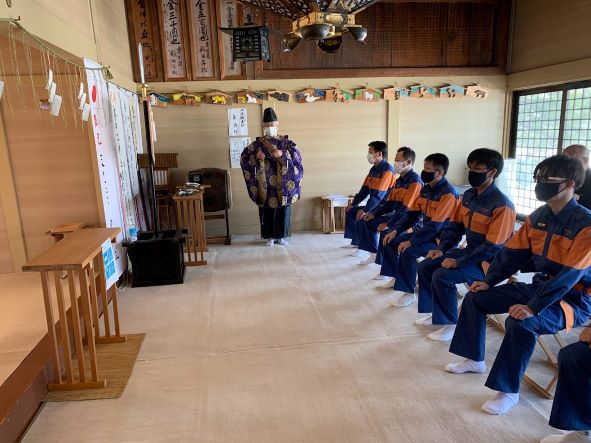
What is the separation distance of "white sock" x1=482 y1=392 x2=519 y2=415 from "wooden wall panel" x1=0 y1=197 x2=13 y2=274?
13.9 feet

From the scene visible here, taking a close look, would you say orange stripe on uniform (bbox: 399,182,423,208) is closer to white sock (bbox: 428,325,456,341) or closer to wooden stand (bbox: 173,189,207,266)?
white sock (bbox: 428,325,456,341)

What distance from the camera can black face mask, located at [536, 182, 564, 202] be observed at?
2.07 metres

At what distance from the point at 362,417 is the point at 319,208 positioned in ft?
13.9

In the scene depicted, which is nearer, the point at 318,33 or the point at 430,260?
the point at 318,33

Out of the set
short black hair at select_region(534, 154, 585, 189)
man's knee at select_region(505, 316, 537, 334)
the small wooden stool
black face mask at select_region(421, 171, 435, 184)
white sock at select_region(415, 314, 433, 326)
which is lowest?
white sock at select_region(415, 314, 433, 326)

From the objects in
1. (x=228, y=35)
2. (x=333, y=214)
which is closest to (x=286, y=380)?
(x=333, y=214)

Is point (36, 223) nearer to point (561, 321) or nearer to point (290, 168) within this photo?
point (290, 168)

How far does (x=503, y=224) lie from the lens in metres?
2.65

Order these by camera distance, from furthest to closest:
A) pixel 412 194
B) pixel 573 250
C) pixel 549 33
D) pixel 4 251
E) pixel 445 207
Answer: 1. pixel 549 33
2. pixel 4 251
3. pixel 412 194
4. pixel 445 207
5. pixel 573 250

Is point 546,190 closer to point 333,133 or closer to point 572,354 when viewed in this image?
point 572,354

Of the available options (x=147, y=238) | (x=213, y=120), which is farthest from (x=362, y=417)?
(x=213, y=120)

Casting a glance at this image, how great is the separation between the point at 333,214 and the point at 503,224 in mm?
3442

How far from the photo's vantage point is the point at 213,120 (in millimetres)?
5832

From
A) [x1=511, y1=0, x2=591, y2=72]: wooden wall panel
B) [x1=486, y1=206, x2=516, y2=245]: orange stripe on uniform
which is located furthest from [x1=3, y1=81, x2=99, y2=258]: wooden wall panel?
[x1=511, y1=0, x2=591, y2=72]: wooden wall panel
